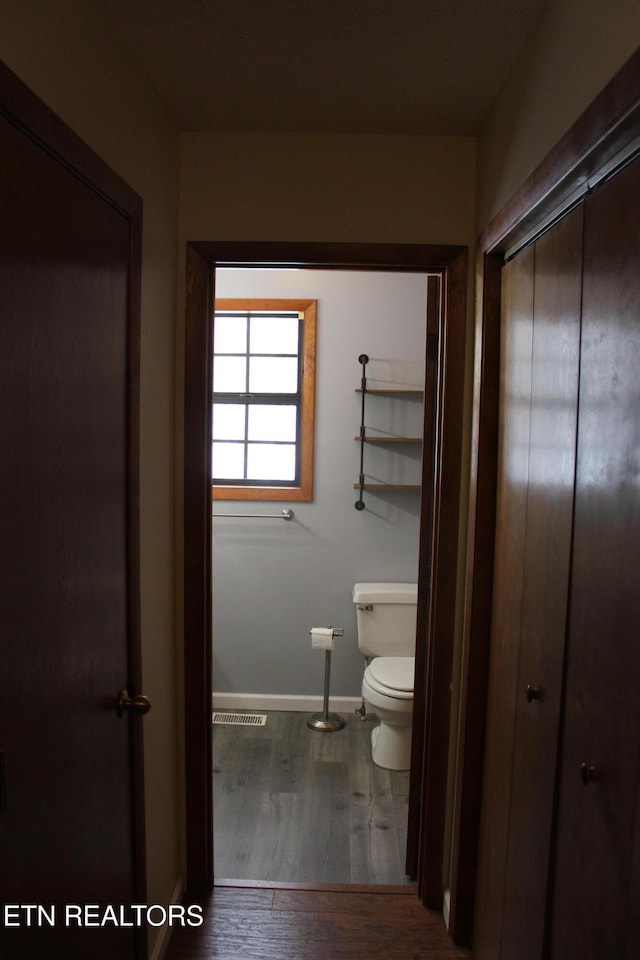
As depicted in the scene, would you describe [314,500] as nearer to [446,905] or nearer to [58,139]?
[446,905]

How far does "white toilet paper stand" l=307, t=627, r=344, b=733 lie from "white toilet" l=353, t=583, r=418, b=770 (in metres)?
0.17

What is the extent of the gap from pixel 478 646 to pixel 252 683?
2.08 m

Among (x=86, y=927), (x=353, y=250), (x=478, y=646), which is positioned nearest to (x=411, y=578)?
(x=478, y=646)

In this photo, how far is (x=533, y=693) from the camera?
4.59 ft

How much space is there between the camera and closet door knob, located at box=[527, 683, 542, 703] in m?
1.37

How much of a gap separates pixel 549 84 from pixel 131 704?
1.61 m

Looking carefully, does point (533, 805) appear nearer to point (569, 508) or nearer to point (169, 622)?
point (569, 508)

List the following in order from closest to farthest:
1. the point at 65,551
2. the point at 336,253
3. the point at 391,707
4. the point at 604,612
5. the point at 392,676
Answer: the point at 604,612 < the point at 65,551 < the point at 336,253 < the point at 391,707 < the point at 392,676

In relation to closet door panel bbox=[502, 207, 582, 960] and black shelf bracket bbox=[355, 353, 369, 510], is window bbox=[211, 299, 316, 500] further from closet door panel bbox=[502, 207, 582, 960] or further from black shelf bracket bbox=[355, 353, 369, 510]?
closet door panel bbox=[502, 207, 582, 960]

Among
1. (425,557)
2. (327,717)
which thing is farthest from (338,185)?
(327,717)

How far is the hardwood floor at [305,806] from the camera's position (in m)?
→ 2.37

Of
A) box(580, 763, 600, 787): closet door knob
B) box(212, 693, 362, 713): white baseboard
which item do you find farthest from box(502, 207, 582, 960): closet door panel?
box(212, 693, 362, 713): white baseboard

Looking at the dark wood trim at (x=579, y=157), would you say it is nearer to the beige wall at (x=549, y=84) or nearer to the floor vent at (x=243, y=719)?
the beige wall at (x=549, y=84)

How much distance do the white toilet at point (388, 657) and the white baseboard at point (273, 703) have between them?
35 centimetres
